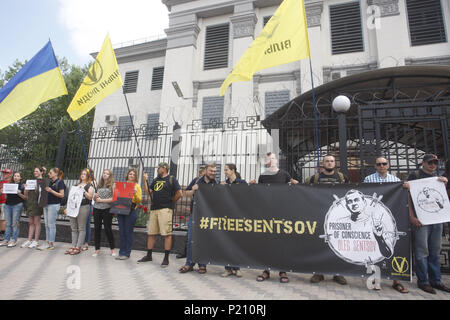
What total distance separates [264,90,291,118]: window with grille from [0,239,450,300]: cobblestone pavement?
443 inches

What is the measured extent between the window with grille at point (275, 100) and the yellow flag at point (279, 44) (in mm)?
9606

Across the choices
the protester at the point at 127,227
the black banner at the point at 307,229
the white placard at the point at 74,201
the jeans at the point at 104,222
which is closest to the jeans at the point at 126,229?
the protester at the point at 127,227

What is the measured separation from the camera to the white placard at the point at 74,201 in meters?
Answer: 6.01

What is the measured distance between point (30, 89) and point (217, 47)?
42.0 feet

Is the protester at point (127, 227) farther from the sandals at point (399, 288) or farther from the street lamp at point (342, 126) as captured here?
the sandals at point (399, 288)

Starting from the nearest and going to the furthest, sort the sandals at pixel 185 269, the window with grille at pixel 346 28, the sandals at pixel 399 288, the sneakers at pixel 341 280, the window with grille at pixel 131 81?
1. the sandals at pixel 399 288
2. the sneakers at pixel 341 280
3. the sandals at pixel 185 269
4. the window with grille at pixel 346 28
5. the window with grille at pixel 131 81

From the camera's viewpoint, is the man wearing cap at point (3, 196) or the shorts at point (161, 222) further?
the man wearing cap at point (3, 196)

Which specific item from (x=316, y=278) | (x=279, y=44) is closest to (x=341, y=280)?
(x=316, y=278)

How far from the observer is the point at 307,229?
407 cm

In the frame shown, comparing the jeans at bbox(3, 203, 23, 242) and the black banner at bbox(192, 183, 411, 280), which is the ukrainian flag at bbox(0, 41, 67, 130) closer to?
the jeans at bbox(3, 203, 23, 242)

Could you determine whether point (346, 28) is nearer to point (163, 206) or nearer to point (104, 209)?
point (163, 206)

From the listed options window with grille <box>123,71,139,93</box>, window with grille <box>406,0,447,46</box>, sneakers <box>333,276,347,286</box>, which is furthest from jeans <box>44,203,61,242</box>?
window with grille <box>406,0,447,46</box>

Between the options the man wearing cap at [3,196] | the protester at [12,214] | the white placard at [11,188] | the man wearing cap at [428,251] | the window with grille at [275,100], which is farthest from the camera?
the window with grille at [275,100]
